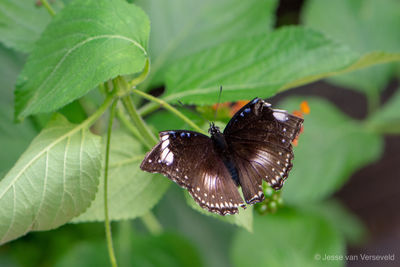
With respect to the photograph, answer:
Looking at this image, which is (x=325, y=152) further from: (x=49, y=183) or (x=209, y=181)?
(x=49, y=183)

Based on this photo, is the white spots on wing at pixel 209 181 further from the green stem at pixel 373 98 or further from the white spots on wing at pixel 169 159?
the green stem at pixel 373 98

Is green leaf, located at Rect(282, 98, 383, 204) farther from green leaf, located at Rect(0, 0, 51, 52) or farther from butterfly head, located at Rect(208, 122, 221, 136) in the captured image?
green leaf, located at Rect(0, 0, 51, 52)

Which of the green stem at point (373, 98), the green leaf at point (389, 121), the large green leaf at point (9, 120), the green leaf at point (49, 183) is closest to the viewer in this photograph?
the green leaf at point (49, 183)

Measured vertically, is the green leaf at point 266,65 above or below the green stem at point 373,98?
above

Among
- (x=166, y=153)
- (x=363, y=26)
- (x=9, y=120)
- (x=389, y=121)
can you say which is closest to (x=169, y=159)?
(x=166, y=153)

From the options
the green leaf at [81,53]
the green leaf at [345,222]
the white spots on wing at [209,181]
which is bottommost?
the green leaf at [345,222]

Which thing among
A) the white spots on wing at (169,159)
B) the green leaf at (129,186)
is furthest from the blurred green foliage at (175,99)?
the white spots on wing at (169,159)

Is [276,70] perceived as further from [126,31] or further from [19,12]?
[19,12]

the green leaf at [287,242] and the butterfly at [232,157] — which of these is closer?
the butterfly at [232,157]
